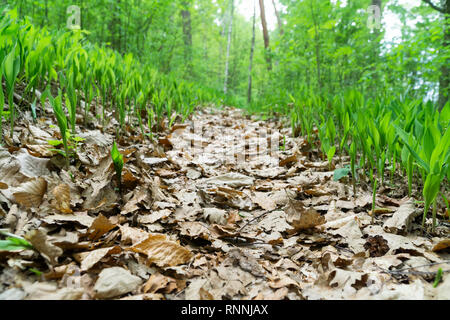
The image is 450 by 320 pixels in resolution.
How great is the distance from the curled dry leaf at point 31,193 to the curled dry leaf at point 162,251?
1.38 feet

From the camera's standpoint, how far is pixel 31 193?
999 millimetres

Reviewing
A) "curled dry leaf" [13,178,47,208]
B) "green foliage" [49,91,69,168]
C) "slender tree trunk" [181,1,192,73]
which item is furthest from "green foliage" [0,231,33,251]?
"slender tree trunk" [181,1,192,73]

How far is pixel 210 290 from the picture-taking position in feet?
2.70

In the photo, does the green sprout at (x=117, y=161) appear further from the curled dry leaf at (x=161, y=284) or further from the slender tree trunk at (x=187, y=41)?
the slender tree trunk at (x=187, y=41)

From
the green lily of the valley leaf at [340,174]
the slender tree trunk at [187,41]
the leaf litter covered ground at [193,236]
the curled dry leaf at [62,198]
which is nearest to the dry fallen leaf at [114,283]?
the leaf litter covered ground at [193,236]

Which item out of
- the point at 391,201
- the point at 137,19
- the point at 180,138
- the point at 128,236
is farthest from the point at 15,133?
the point at 137,19

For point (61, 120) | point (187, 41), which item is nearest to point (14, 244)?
point (61, 120)

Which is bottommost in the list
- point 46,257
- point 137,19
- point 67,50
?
point 46,257

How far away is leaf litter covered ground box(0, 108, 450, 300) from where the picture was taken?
2.53 ft

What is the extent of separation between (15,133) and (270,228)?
58.7 inches

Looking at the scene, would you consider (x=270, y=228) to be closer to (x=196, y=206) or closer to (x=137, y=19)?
(x=196, y=206)

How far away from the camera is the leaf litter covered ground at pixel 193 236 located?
77cm

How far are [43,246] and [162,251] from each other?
0.35 metres

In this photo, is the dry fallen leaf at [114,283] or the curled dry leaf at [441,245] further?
the curled dry leaf at [441,245]
